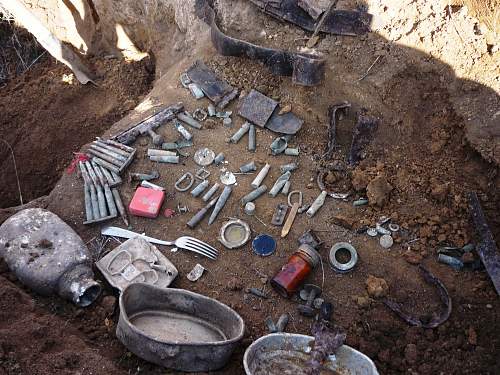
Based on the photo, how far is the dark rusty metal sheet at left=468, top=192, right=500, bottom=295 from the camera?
5.12 m

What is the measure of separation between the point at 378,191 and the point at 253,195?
156 centimetres

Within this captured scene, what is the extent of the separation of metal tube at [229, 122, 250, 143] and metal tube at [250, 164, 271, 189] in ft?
1.95

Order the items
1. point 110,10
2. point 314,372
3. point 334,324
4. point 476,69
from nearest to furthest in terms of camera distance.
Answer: point 314,372 → point 334,324 → point 476,69 → point 110,10

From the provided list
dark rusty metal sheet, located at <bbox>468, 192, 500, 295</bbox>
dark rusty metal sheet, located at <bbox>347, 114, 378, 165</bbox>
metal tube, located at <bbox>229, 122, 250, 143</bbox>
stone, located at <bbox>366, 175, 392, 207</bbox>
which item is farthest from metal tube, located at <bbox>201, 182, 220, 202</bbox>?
dark rusty metal sheet, located at <bbox>468, 192, 500, 295</bbox>

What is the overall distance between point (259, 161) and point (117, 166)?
6.35 feet

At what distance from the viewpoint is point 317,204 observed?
5.95 m

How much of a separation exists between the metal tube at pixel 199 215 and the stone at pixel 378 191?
6.43ft

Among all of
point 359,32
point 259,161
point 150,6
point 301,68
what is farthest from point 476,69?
point 150,6

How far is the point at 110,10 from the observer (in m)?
8.71

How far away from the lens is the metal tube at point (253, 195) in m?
6.06

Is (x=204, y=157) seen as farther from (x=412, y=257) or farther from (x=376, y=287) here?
(x=412, y=257)

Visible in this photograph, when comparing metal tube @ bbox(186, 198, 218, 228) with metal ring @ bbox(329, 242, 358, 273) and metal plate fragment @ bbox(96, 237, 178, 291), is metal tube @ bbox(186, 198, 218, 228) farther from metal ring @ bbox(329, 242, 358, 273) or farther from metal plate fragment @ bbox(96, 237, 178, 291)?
metal ring @ bbox(329, 242, 358, 273)

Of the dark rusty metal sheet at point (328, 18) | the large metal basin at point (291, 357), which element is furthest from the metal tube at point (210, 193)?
the dark rusty metal sheet at point (328, 18)

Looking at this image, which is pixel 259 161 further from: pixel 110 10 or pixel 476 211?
pixel 110 10
